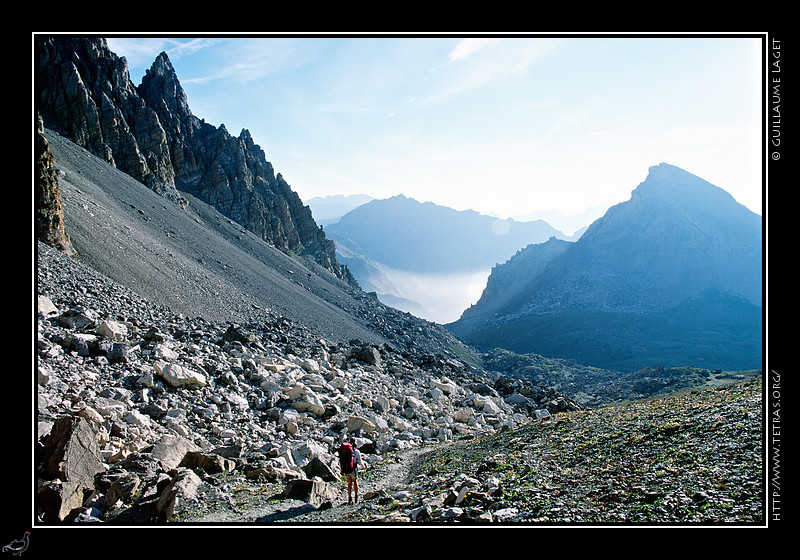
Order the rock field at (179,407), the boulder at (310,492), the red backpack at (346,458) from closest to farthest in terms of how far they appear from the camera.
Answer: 1. the rock field at (179,407)
2. the red backpack at (346,458)
3. the boulder at (310,492)

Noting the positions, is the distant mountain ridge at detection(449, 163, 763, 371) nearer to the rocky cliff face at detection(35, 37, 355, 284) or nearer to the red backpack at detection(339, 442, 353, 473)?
the rocky cliff face at detection(35, 37, 355, 284)

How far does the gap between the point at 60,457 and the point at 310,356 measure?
75.2 ft

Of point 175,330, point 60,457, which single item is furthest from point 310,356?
point 60,457

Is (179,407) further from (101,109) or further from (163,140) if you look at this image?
(163,140)

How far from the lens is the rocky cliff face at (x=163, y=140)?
231 ft

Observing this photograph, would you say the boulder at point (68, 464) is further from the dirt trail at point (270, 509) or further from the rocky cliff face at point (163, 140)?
the rocky cliff face at point (163, 140)
